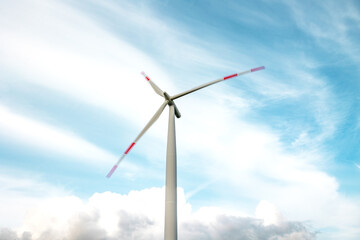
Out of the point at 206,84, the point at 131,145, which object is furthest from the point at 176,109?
the point at 131,145

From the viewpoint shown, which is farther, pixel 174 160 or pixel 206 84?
pixel 206 84

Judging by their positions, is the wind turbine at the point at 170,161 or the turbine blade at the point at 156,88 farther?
the turbine blade at the point at 156,88

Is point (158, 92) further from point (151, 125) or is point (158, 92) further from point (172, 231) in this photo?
point (172, 231)

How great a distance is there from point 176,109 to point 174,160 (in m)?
11.1

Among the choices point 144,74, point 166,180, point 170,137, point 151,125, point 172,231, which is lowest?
point 172,231

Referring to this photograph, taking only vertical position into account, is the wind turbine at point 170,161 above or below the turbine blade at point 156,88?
below

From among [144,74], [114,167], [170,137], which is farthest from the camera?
[144,74]

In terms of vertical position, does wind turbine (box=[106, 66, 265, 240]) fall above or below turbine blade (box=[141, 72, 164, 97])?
below

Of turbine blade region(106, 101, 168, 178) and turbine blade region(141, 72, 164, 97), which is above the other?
turbine blade region(141, 72, 164, 97)

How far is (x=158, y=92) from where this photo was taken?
145 feet

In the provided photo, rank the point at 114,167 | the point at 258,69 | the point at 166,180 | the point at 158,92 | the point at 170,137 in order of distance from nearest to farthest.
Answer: the point at 166,180 → the point at 170,137 → the point at 114,167 → the point at 258,69 → the point at 158,92

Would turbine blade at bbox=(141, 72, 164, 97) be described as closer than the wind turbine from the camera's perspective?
No

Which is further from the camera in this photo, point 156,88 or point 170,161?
point 156,88

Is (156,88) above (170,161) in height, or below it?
above
